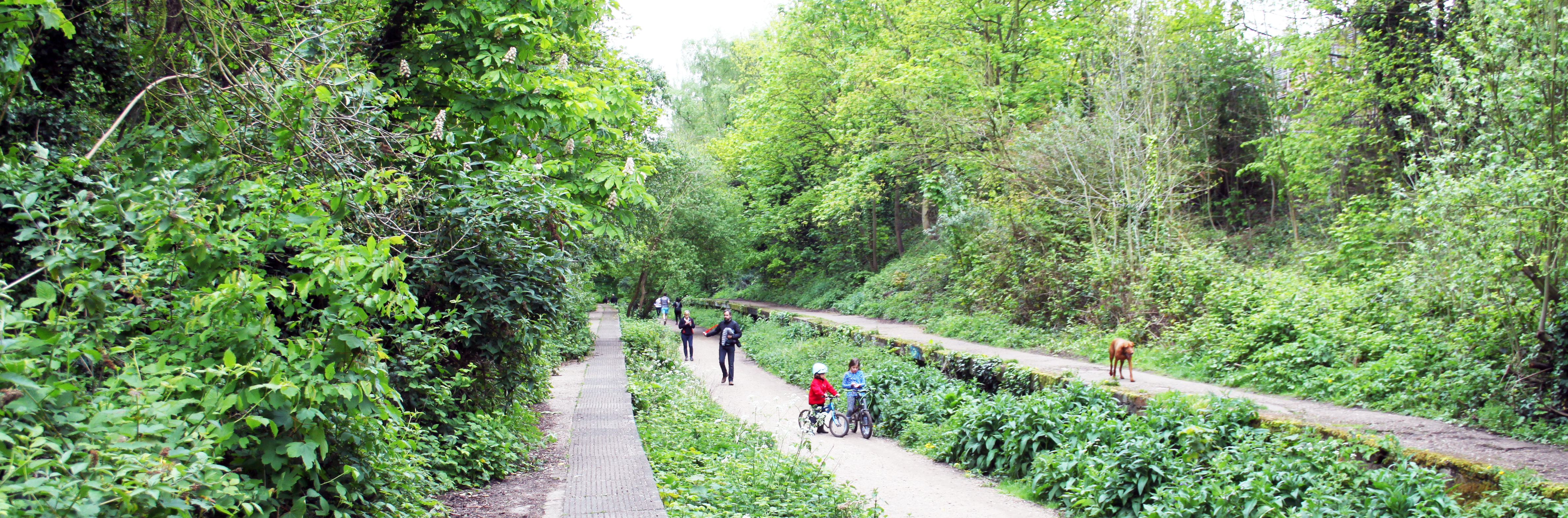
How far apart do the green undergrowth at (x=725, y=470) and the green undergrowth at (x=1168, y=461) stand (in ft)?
7.60

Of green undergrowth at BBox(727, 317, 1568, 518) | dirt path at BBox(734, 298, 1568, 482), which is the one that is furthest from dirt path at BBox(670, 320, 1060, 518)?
dirt path at BBox(734, 298, 1568, 482)

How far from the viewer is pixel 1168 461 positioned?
7867 mm

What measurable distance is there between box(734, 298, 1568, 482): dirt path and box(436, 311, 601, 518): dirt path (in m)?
6.64

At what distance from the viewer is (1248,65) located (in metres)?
21.5

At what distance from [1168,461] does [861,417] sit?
6.15 meters

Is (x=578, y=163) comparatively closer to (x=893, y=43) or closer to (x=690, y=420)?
(x=690, y=420)

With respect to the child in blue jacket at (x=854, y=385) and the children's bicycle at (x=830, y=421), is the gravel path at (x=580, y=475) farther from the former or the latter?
the child in blue jacket at (x=854, y=385)

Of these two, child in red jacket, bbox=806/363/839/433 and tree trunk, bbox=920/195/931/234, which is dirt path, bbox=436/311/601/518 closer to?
child in red jacket, bbox=806/363/839/433

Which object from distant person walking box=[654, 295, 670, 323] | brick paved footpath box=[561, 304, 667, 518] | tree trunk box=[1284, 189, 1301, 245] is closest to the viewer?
brick paved footpath box=[561, 304, 667, 518]

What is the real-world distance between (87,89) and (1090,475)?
885 cm

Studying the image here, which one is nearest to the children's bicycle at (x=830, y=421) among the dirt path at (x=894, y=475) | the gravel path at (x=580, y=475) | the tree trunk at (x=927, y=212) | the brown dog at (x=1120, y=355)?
the dirt path at (x=894, y=475)

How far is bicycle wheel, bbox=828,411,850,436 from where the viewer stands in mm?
13242

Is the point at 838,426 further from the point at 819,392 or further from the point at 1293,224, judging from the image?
the point at 1293,224

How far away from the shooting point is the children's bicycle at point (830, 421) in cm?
1303
